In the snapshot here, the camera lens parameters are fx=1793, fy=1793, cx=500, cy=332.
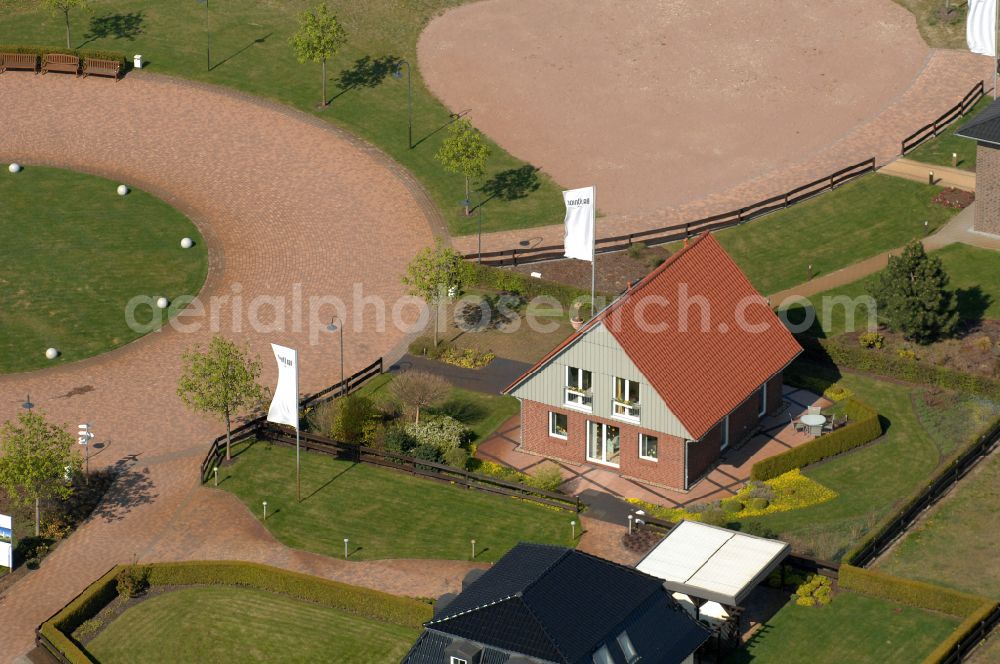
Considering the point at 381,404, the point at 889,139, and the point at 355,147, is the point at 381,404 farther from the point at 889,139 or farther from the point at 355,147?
the point at 889,139

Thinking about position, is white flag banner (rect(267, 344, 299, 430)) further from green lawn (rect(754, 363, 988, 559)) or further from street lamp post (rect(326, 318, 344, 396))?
green lawn (rect(754, 363, 988, 559))

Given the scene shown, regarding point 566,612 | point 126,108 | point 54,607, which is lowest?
point 54,607

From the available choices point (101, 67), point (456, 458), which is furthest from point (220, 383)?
point (101, 67)

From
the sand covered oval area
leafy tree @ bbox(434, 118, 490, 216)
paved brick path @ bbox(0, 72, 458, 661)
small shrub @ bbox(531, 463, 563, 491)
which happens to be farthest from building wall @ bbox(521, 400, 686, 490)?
the sand covered oval area

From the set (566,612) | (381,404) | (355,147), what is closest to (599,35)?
(355,147)

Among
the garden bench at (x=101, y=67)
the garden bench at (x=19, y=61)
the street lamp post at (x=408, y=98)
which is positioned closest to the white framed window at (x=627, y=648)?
the street lamp post at (x=408, y=98)

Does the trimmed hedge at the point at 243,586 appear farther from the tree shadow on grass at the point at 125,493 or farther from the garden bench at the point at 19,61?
the garden bench at the point at 19,61

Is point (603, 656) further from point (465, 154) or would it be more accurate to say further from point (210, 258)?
point (465, 154)
